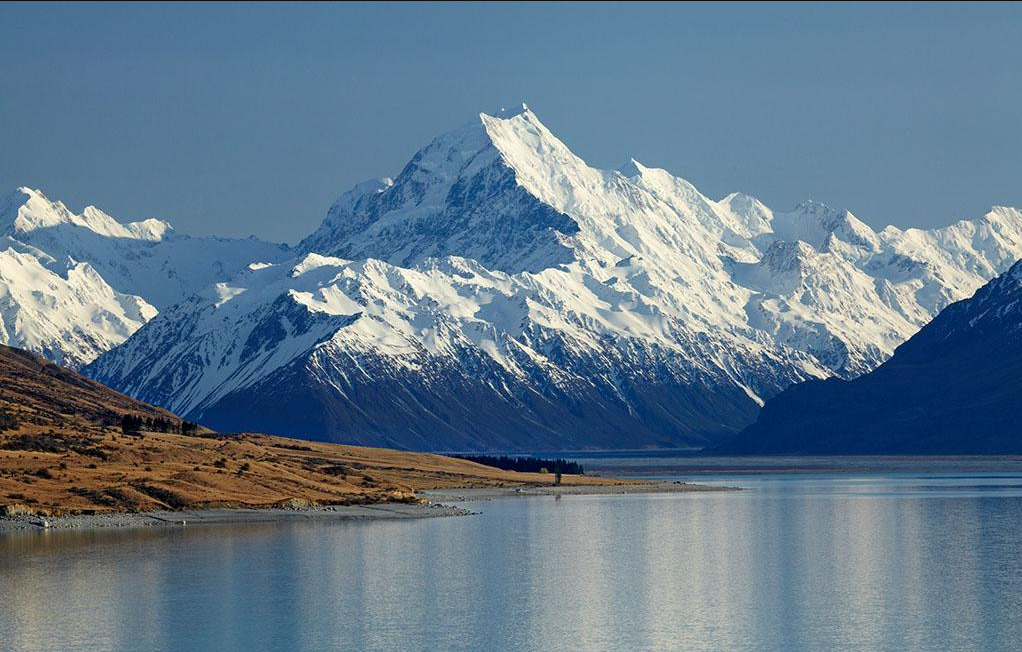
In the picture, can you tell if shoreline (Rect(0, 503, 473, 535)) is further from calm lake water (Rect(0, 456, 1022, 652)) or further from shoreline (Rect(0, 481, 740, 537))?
calm lake water (Rect(0, 456, 1022, 652))

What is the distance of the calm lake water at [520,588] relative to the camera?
99875mm

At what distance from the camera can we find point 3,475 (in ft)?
601

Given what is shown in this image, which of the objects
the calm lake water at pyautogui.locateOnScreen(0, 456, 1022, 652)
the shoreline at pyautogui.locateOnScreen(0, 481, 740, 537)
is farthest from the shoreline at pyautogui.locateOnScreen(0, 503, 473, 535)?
the calm lake water at pyautogui.locateOnScreen(0, 456, 1022, 652)

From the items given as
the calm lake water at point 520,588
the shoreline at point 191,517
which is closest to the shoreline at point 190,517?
the shoreline at point 191,517

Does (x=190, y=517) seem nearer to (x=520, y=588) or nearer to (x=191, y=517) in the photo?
(x=191, y=517)

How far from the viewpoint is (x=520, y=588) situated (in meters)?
122

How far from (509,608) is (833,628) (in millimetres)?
20233

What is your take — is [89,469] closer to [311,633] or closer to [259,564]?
[259,564]

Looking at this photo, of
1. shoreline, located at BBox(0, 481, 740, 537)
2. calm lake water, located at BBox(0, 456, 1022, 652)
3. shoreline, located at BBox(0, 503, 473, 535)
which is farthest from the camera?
shoreline, located at BBox(0, 503, 473, 535)

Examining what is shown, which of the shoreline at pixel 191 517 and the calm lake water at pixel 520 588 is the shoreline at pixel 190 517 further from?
the calm lake water at pixel 520 588

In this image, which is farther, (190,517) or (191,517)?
(191,517)

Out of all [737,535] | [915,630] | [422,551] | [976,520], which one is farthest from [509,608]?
[976,520]

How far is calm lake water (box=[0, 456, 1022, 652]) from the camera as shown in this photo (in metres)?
99.9

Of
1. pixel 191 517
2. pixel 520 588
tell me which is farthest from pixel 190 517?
pixel 520 588
